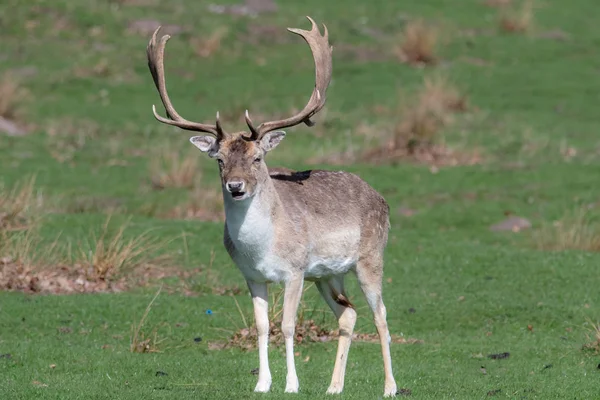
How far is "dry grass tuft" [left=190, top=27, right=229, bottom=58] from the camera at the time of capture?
31.7 m

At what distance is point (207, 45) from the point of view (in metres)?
31.7

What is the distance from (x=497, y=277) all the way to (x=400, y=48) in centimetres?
1669

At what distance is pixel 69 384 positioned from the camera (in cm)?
1073

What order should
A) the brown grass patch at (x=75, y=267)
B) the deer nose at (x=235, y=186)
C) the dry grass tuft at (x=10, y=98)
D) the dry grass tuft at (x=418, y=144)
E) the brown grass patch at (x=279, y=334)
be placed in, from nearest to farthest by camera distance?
the deer nose at (x=235, y=186)
the brown grass patch at (x=279, y=334)
the brown grass patch at (x=75, y=267)
the dry grass tuft at (x=418, y=144)
the dry grass tuft at (x=10, y=98)

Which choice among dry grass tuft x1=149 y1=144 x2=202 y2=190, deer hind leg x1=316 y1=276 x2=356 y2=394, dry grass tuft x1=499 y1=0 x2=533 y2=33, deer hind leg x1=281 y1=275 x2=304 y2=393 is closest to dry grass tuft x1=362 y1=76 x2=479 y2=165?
dry grass tuft x1=149 y1=144 x2=202 y2=190

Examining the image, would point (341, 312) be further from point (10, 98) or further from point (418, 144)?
point (10, 98)

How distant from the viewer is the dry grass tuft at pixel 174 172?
2192 centimetres

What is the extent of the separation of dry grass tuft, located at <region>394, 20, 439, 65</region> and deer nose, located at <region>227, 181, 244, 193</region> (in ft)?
73.3

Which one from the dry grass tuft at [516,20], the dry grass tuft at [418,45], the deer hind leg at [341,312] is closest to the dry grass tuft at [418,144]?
the dry grass tuft at [418,45]

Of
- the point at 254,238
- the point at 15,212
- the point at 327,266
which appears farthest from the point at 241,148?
the point at 15,212

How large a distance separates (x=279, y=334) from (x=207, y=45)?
1931 cm

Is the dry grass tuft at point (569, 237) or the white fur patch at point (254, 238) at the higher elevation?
the white fur patch at point (254, 238)

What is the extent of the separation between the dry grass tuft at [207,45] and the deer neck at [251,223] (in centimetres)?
2200

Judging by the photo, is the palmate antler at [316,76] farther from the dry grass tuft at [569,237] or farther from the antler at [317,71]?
the dry grass tuft at [569,237]
